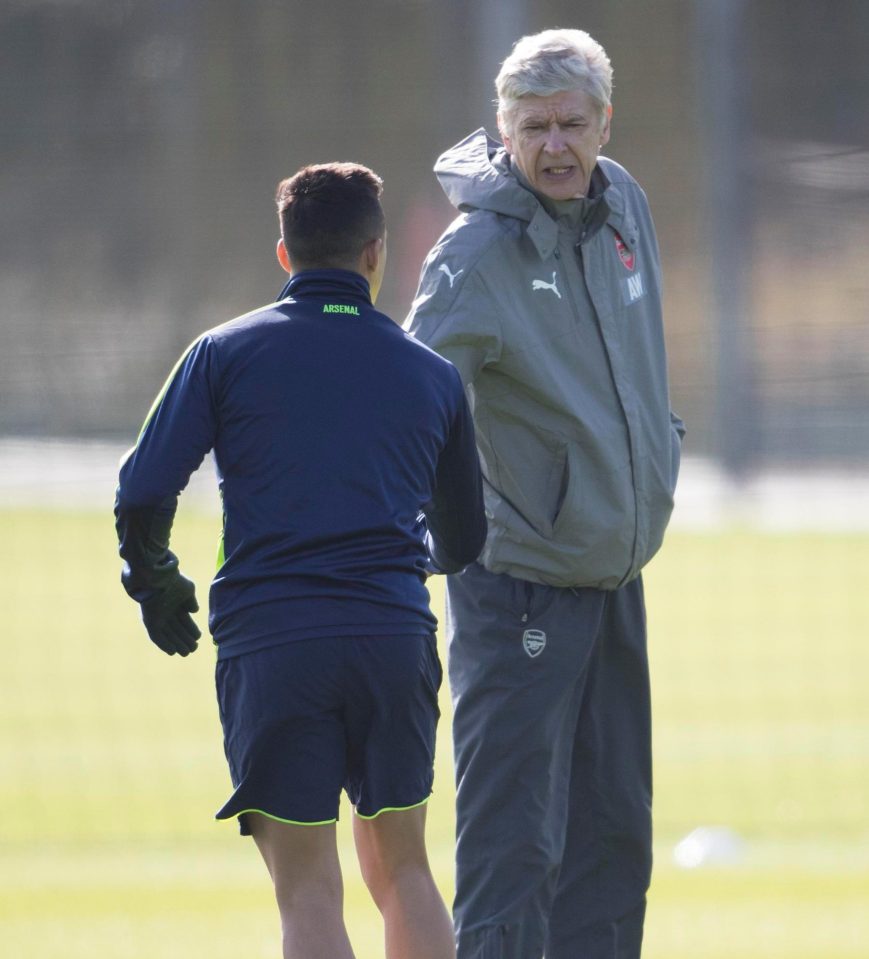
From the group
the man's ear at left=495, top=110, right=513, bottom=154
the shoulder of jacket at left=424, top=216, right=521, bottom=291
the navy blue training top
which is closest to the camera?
the navy blue training top

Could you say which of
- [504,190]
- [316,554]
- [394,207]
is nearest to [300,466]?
[316,554]

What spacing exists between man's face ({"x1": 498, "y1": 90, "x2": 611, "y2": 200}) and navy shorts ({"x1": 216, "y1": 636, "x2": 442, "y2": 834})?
0.92m

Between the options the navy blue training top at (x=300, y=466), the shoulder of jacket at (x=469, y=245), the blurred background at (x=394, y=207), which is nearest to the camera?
the navy blue training top at (x=300, y=466)

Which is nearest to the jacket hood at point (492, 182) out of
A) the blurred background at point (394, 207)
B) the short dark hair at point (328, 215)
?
the short dark hair at point (328, 215)

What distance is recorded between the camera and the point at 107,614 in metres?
9.58

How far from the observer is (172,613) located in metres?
2.95

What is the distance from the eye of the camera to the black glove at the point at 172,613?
2.92 meters

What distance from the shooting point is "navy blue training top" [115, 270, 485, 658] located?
2.81 m

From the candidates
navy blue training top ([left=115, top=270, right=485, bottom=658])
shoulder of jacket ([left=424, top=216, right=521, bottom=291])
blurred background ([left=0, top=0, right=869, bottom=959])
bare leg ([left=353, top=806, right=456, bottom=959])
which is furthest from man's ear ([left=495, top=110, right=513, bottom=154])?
blurred background ([left=0, top=0, right=869, bottom=959])

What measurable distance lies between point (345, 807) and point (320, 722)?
11.6 feet

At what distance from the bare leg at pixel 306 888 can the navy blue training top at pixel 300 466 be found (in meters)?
0.30

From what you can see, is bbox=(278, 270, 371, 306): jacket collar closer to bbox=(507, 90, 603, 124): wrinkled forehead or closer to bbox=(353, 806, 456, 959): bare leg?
bbox=(507, 90, 603, 124): wrinkled forehead

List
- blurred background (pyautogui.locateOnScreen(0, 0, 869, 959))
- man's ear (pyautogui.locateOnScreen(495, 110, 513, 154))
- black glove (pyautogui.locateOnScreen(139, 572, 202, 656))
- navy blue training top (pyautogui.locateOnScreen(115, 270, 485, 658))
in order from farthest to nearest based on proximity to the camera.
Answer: blurred background (pyautogui.locateOnScreen(0, 0, 869, 959)) → man's ear (pyautogui.locateOnScreen(495, 110, 513, 154)) → black glove (pyautogui.locateOnScreen(139, 572, 202, 656)) → navy blue training top (pyautogui.locateOnScreen(115, 270, 485, 658))

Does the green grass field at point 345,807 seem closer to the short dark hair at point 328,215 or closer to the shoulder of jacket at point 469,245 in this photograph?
the shoulder of jacket at point 469,245
